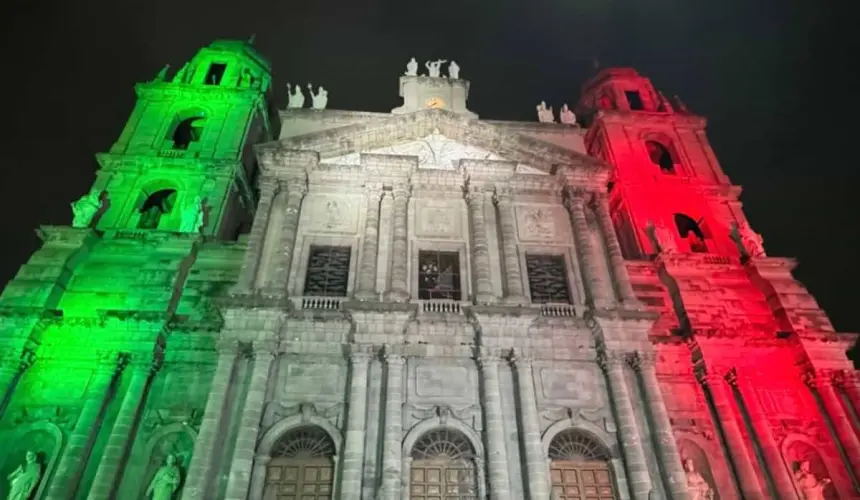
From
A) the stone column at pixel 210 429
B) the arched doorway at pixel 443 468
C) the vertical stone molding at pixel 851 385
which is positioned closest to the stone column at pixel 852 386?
the vertical stone molding at pixel 851 385

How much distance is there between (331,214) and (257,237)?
307 centimetres

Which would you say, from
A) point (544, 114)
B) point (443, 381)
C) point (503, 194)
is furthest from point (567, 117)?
point (443, 381)

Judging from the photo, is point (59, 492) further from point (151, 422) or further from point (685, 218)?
point (685, 218)

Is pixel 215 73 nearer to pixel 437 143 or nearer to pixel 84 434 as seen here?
pixel 437 143

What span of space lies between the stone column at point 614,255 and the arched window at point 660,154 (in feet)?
35.2

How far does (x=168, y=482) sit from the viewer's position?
16.7 m

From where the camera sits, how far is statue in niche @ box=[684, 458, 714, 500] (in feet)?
55.2

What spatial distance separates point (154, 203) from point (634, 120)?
2605cm

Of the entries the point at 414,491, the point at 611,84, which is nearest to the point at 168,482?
the point at 414,491

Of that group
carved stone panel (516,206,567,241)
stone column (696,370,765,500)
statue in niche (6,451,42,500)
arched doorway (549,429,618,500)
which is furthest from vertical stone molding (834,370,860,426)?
statue in niche (6,451,42,500)

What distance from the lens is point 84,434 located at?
57.8ft

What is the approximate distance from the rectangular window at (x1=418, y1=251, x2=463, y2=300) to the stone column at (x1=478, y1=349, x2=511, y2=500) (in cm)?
328

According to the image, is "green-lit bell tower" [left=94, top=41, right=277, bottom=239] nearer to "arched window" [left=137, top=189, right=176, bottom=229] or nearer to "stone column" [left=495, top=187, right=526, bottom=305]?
"arched window" [left=137, top=189, right=176, bottom=229]

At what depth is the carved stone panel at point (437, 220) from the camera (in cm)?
2230
